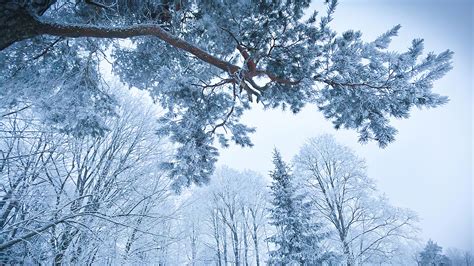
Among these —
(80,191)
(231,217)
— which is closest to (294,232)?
(231,217)

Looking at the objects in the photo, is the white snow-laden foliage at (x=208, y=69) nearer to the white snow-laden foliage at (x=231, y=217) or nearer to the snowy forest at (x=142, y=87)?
the snowy forest at (x=142, y=87)

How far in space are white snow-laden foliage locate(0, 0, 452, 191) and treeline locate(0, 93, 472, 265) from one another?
60 cm

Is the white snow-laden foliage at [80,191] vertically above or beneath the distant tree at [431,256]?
beneath

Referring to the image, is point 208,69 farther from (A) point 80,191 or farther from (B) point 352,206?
(B) point 352,206

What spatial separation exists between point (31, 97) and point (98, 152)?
84.4 inches

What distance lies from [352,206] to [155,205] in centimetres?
889

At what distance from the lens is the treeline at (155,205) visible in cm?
360

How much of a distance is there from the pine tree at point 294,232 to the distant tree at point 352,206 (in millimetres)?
1184

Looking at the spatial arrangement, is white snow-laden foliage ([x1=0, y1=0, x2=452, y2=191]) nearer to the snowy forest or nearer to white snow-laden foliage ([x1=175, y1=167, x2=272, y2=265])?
the snowy forest

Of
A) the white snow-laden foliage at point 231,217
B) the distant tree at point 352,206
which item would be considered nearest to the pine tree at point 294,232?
the distant tree at point 352,206

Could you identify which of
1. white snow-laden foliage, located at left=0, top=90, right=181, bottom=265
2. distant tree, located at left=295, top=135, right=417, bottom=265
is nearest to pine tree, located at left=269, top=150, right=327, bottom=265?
distant tree, located at left=295, top=135, right=417, bottom=265

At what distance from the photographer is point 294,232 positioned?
1238 cm

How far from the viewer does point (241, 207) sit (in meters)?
17.3

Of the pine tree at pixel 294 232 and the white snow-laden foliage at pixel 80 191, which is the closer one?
the white snow-laden foliage at pixel 80 191
